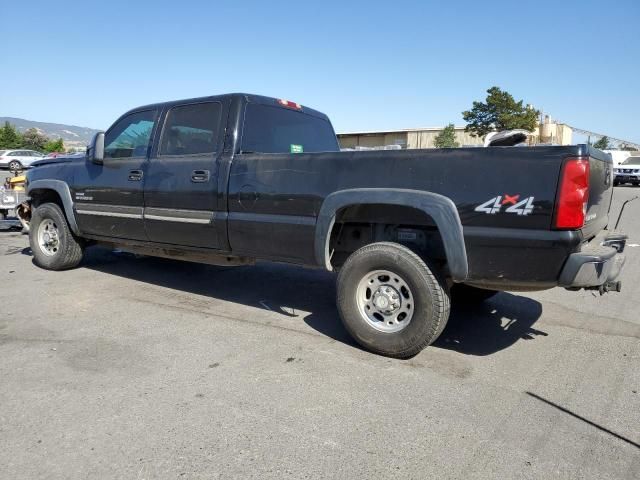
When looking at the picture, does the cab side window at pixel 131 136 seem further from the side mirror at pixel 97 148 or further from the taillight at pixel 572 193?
the taillight at pixel 572 193

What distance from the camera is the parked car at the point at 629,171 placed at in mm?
27000

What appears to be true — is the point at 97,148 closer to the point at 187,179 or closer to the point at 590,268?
the point at 187,179

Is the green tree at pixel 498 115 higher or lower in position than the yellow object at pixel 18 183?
higher

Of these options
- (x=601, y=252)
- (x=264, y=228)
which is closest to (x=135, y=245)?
(x=264, y=228)

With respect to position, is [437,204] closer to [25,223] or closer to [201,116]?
[201,116]

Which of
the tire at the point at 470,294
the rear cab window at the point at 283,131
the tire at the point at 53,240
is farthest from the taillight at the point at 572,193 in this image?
the tire at the point at 53,240

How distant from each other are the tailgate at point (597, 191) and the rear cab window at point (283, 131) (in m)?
2.75

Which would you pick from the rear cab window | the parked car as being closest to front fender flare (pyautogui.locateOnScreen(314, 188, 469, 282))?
the rear cab window

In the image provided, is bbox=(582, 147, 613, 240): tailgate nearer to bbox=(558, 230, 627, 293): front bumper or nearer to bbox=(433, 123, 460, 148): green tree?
bbox=(558, 230, 627, 293): front bumper

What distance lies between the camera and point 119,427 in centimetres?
266

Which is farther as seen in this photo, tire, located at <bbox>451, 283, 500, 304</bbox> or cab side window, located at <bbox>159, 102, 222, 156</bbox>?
tire, located at <bbox>451, 283, 500, 304</bbox>

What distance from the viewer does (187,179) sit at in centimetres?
462

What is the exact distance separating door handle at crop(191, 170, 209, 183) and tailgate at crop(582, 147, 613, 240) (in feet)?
9.91

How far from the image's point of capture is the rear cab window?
4633 mm
